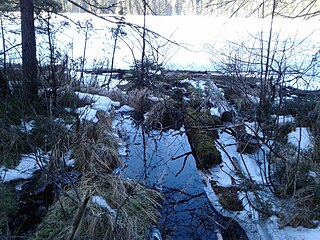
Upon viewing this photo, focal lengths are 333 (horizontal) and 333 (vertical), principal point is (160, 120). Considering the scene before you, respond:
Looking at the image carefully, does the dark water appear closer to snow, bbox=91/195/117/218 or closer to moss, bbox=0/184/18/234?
snow, bbox=91/195/117/218

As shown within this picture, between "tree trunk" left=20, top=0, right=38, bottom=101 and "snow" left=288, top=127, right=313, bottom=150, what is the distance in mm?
5274

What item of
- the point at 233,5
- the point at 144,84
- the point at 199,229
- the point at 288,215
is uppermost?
the point at 233,5

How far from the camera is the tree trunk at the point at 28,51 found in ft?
21.5

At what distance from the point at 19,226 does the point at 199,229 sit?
7.44 feet

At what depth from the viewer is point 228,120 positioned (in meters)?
8.09

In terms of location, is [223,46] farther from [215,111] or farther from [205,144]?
[205,144]

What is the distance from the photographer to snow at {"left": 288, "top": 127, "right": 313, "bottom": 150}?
19.2 ft

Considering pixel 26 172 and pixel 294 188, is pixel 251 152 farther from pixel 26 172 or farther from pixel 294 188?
pixel 26 172

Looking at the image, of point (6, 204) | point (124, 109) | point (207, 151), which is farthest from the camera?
point (124, 109)

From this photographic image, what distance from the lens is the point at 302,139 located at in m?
6.21

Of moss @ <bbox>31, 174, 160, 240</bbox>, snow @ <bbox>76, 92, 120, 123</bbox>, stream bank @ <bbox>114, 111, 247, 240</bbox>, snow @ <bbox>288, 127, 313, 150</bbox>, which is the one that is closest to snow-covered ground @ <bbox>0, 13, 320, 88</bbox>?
snow @ <bbox>288, 127, 313, 150</bbox>

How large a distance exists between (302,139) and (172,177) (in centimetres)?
260

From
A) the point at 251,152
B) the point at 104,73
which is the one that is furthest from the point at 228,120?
the point at 104,73

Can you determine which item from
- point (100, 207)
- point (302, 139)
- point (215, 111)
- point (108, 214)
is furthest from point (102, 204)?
point (215, 111)
